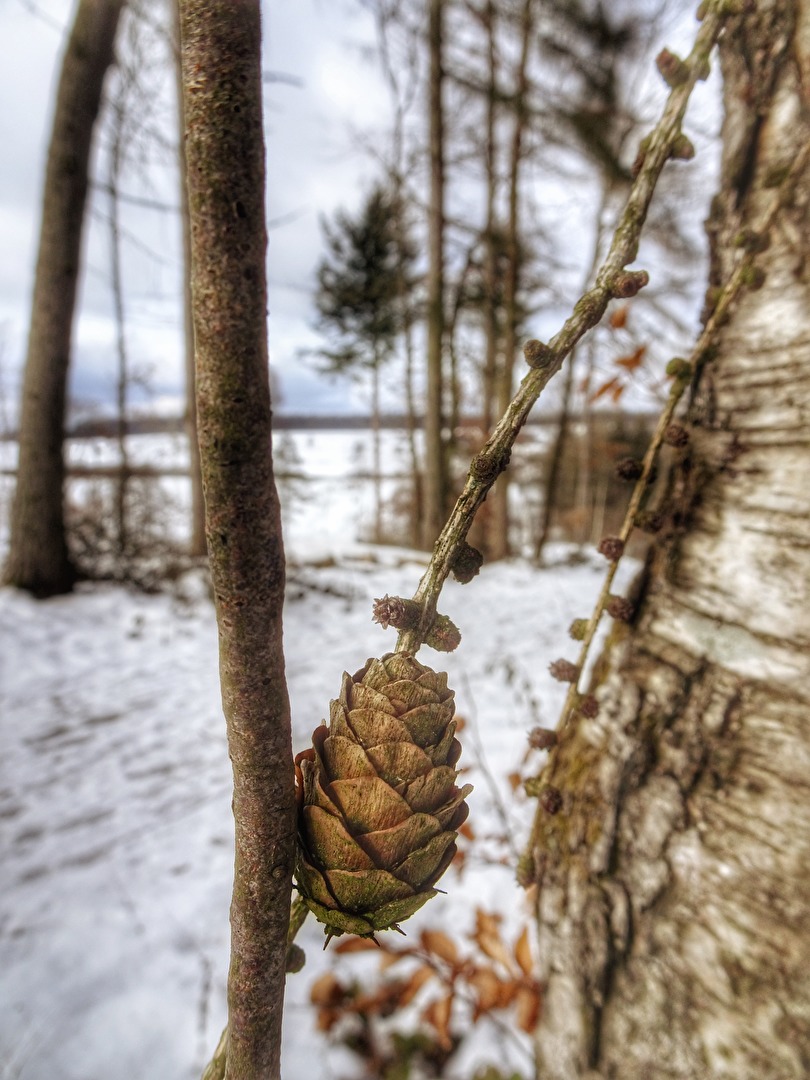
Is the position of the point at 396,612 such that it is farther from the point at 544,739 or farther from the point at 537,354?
the point at 544,739

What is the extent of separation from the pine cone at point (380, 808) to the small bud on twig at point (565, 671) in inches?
10.2

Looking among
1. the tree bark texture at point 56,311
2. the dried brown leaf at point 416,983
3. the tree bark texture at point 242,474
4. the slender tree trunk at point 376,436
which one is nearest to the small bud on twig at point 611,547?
the tree bark texture at point 242,474

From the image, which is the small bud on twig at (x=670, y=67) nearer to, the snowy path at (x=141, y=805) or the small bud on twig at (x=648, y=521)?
the small bud on twig at (x=648, y=521)

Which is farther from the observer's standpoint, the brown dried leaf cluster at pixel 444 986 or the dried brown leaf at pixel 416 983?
the dried brown leaf at pixel 416 983

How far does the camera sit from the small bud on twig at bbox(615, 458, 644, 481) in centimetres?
75

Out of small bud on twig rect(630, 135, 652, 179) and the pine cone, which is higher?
small bud on twig rect(630, 135, 652, 179)

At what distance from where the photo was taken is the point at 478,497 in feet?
1.10

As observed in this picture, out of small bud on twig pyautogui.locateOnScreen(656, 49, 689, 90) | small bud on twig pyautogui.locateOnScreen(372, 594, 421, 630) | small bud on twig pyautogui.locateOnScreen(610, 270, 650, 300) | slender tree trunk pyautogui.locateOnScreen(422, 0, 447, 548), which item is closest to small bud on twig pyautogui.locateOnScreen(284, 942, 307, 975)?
small bud on twig pyautogui.locateOnScreen(372, 594, 421, 630)

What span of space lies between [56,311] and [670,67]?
6.15 meters

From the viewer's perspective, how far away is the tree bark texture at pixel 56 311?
5090 mm

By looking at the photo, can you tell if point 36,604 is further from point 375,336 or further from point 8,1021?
point 375,336

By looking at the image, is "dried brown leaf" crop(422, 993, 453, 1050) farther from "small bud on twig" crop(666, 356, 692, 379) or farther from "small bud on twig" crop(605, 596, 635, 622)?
"small bud on twig" crop(666, 356, 692, 379)

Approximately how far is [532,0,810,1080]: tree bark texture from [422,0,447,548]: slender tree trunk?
7499 millimetres

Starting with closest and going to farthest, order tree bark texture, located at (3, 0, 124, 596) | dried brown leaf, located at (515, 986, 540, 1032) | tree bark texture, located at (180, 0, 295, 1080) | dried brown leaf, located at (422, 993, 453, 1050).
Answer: tree bark texture, located at (180, 0, 295, 1080)
dried brown leaf, located at (515, 986, 540, 1032)
dried brown leaf, located at (422, 993, 453, 1050)
tree bark texture, located at (3, 0, 124, 596)
